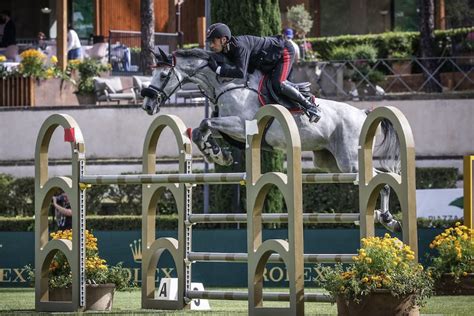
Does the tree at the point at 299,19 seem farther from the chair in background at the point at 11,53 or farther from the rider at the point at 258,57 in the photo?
the rider at the point at 258,57

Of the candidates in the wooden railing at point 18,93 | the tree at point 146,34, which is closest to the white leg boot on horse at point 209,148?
the wooden railing at point 18,93

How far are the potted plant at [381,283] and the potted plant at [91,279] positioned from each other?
2.99 metres

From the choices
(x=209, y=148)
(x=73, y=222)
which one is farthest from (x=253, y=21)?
(x=73, y=222)

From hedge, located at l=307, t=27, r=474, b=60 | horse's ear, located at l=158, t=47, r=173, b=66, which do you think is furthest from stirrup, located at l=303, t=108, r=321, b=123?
hedge, located at l=307, t=27, r=474, b=60

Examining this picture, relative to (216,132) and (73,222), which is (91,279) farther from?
(216,132)

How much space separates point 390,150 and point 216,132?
8.93ft

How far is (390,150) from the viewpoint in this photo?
15289 millimetres

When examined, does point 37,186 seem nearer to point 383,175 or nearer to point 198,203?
point 383,175

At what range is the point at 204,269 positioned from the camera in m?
17.8

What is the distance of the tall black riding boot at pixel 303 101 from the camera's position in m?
14.2

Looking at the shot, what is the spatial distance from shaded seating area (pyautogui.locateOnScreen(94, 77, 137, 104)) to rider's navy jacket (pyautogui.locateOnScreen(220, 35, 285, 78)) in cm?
1425

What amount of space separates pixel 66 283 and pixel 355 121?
468 cm

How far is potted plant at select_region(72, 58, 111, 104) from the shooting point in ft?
94.8

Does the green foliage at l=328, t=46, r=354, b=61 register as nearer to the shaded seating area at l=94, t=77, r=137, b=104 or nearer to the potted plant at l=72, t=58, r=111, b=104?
the shaded seating area at l=94, t=77, r=137, b=104
